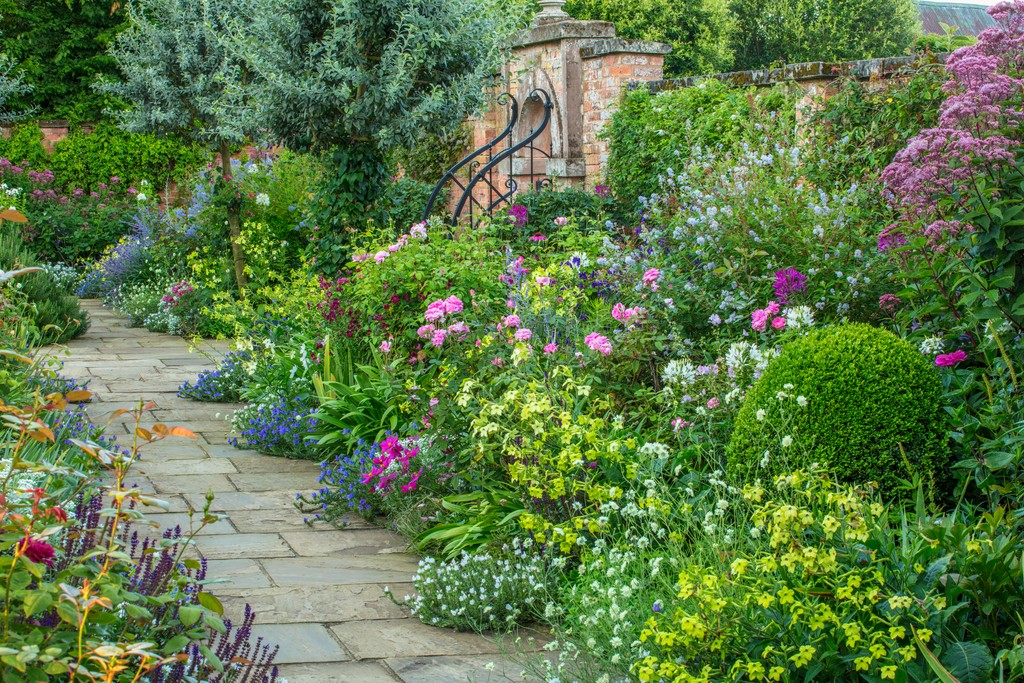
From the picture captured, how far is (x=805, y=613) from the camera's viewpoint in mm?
2438

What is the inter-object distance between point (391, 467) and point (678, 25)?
22.0m

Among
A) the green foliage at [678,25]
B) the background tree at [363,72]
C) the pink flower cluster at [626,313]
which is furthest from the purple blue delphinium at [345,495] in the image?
the green foliage at [678,25]

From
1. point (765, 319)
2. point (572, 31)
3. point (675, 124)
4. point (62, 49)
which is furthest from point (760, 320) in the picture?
point (62, 49)

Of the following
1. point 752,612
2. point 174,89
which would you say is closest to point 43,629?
point 752,612

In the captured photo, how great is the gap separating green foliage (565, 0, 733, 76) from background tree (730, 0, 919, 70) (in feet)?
7.71

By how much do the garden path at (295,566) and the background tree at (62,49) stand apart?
452 inches

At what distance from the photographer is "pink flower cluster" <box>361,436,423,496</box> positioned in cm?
443

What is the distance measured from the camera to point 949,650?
7.81ft

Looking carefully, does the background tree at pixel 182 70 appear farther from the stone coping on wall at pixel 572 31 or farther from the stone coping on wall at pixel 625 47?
the stone coping on wall at pixel 625 47

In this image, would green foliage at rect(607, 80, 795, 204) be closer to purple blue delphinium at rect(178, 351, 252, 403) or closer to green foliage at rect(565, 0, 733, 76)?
purple blue delphinium at rect(178, 351, 252, 403)

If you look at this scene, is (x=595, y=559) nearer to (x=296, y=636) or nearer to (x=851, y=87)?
(x=296, y=636)

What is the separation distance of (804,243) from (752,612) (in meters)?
2.61

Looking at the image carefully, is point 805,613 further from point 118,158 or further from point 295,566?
point 118,158

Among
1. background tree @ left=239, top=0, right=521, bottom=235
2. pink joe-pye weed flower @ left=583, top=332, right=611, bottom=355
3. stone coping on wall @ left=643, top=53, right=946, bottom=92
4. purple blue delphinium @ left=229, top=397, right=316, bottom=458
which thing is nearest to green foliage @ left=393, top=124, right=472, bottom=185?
stone coping on wall @ left=643, top=53, right=946, bottom=92
